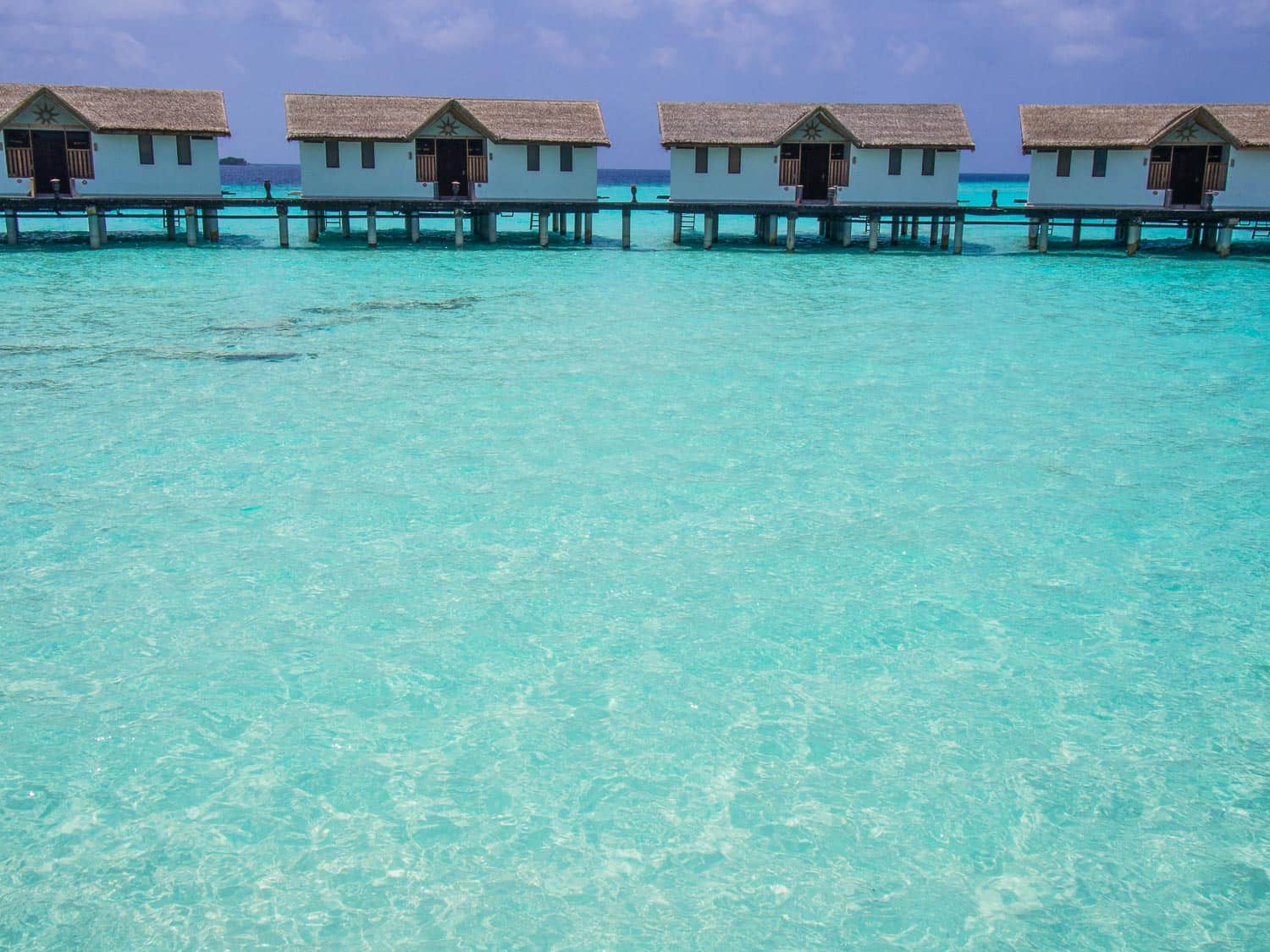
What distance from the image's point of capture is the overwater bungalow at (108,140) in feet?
114

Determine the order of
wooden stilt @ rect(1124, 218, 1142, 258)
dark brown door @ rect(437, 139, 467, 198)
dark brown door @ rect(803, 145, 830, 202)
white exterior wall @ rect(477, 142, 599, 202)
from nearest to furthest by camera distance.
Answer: white exterior wall @ rect(477, 142, 599, 202)
dark brown door @ rect(437, 139, 467, 198)
wooden stilt @ rect(1124, 218, 1142, 258)
dark brown door @ rect(803, 145, 830, 202)

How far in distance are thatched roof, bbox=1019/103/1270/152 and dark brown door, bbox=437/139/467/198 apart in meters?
18.5

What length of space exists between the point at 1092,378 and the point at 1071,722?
1286 cm

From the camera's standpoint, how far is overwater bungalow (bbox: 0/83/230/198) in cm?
3462

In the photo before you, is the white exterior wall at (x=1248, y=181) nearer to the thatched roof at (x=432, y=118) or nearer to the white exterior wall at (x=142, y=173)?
the thatched roof at (x=432, y=118)

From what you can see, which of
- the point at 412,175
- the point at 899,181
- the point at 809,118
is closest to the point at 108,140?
the point at 412,175

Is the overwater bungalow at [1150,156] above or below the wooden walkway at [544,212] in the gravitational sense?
above

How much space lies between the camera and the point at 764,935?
5.84 m

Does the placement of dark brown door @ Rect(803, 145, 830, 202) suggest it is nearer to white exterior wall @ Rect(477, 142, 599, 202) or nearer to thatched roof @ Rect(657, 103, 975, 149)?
thatched roof @ Rect(657, 103, 975, 149)

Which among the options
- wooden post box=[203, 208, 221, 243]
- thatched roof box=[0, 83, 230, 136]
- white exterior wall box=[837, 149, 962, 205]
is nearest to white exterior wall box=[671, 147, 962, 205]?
white exterior wall box=[837, 149, 962, 205]

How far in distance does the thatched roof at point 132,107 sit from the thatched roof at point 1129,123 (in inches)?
1039

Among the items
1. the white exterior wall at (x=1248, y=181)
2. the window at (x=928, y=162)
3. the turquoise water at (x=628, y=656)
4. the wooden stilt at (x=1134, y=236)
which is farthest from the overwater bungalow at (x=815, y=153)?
the turquoise water at (x=628, y=656)

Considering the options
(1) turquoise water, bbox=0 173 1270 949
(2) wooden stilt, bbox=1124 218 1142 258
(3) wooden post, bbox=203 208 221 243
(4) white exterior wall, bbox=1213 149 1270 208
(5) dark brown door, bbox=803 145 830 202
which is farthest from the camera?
(3) wooden post, bbox=203 208 221 243

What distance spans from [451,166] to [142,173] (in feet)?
31.9
